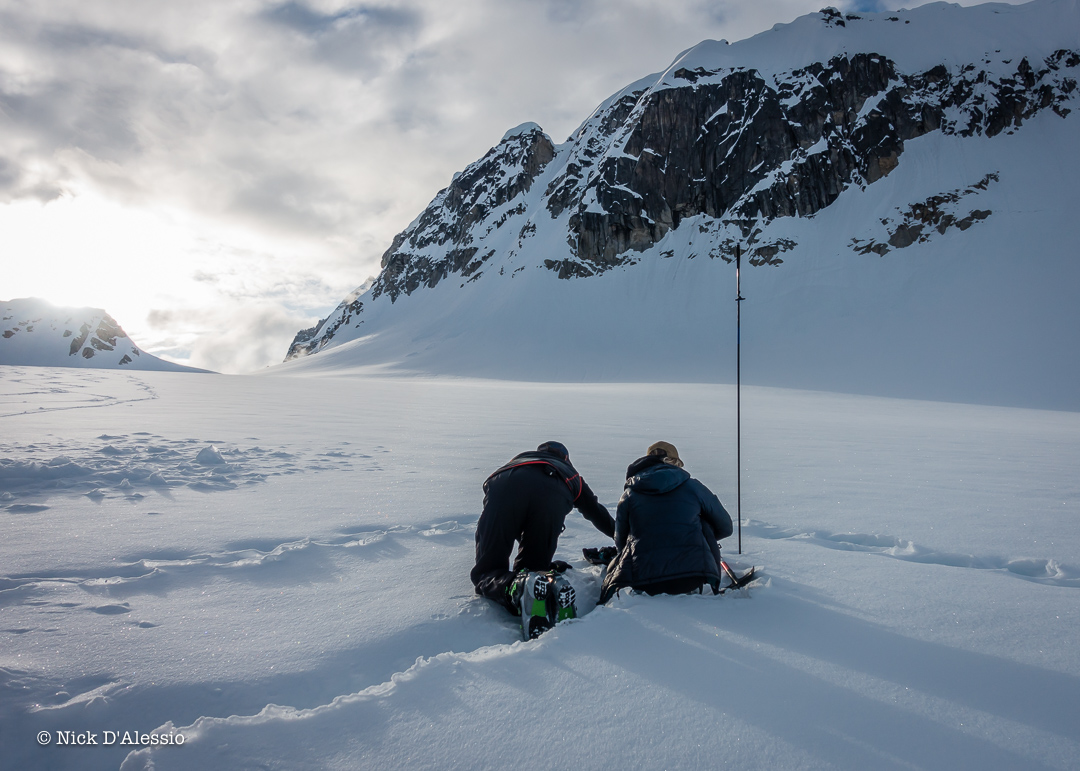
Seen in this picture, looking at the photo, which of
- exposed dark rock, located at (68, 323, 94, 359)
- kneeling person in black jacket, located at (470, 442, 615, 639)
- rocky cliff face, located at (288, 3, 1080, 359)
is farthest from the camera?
exposed dark rock, located at (68, 323, 94, 359)

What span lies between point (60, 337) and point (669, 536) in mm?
172398

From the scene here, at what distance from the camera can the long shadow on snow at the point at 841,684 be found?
1.60 meters

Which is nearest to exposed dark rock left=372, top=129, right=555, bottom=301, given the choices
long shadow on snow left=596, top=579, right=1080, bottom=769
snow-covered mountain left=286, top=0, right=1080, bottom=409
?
snow-covered mountain left=286, top=0, right=1080, bottom=409

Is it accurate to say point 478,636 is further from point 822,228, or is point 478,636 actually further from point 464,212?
point 464,212

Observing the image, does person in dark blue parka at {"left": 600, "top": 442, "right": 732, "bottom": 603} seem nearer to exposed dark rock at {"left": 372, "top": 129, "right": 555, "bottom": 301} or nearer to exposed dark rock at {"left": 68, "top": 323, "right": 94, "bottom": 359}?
exposed dark rock at {"left": 372, "top": 129, "right": 555, "bottom": 301}

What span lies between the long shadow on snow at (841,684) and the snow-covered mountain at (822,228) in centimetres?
2558

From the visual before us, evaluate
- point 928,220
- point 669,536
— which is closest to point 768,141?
point 928,220

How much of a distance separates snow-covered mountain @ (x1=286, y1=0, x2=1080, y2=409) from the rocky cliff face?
18 centimetres

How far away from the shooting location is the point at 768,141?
147 feet

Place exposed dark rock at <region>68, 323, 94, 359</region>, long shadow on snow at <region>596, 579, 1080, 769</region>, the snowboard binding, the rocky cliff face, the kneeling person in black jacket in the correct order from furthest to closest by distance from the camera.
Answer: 1. exposed dark rock at <region>68, 323, 94, 359</region>
2. the rocky cliff face
3. the kneeling person in black jacket
4. the snowboard binding
5. long shadow on snow at <region>596, 579, 1080, 769</region>

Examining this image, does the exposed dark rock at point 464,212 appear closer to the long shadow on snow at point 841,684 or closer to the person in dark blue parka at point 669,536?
the person in dark blue parka at point 669,536

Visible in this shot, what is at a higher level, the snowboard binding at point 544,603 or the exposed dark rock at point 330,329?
the exposed dark rock at point 330,329

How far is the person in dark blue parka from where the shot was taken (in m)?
2.72

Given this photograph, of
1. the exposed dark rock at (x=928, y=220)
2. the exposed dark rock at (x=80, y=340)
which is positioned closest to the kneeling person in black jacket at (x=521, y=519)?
the exposed dark rock at (x=928, y=220)
